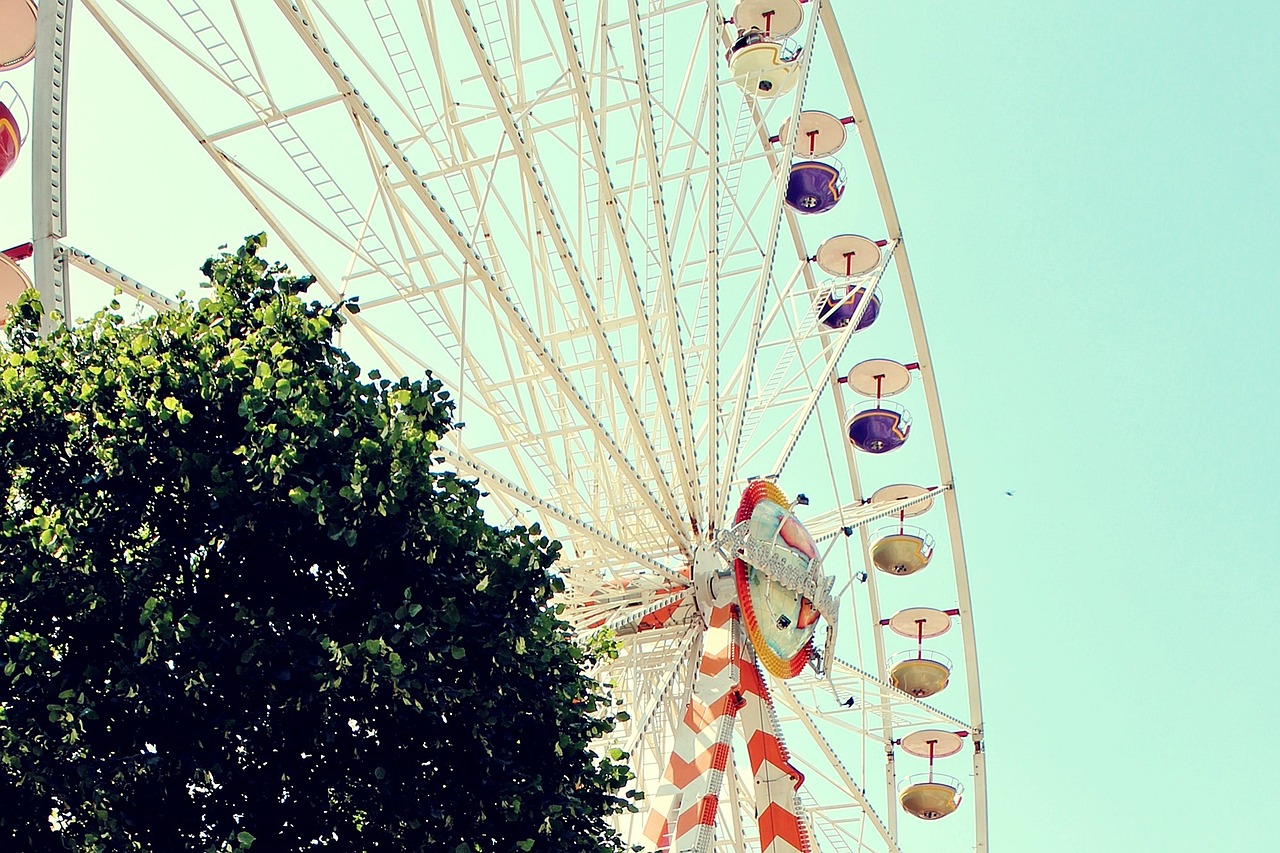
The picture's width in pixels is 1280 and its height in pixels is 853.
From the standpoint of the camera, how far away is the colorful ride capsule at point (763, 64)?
70.2 ft

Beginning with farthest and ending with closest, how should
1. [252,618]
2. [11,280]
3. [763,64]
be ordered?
[763,64]
[11,280]
[252,618]

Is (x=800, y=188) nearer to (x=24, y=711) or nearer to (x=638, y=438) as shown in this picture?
(x=638, y=438)

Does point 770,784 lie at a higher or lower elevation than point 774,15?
lower

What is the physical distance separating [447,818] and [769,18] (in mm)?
14660

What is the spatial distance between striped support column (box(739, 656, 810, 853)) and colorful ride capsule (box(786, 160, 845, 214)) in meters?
7.36

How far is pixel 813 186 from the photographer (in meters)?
22.5

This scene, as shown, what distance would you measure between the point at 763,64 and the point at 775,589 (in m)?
7.01

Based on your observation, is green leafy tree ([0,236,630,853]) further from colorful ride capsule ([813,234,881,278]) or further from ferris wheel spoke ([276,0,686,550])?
colorful ride capsule ([813,234,881,278])

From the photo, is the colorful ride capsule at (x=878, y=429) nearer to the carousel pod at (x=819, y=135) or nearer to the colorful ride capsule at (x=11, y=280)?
the carousel pod at (x=819, y=135)

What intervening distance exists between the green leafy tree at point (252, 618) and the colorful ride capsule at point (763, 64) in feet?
41.0

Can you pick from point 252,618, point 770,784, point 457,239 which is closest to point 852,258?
point 770,784

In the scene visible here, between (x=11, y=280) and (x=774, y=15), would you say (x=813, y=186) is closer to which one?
(x=774, y=15)

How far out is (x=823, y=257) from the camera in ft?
75.5

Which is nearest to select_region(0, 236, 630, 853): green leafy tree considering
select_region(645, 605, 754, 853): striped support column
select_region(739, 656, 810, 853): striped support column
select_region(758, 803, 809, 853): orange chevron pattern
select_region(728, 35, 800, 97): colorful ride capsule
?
select_region(645, 605, 754, 853): striped support column
